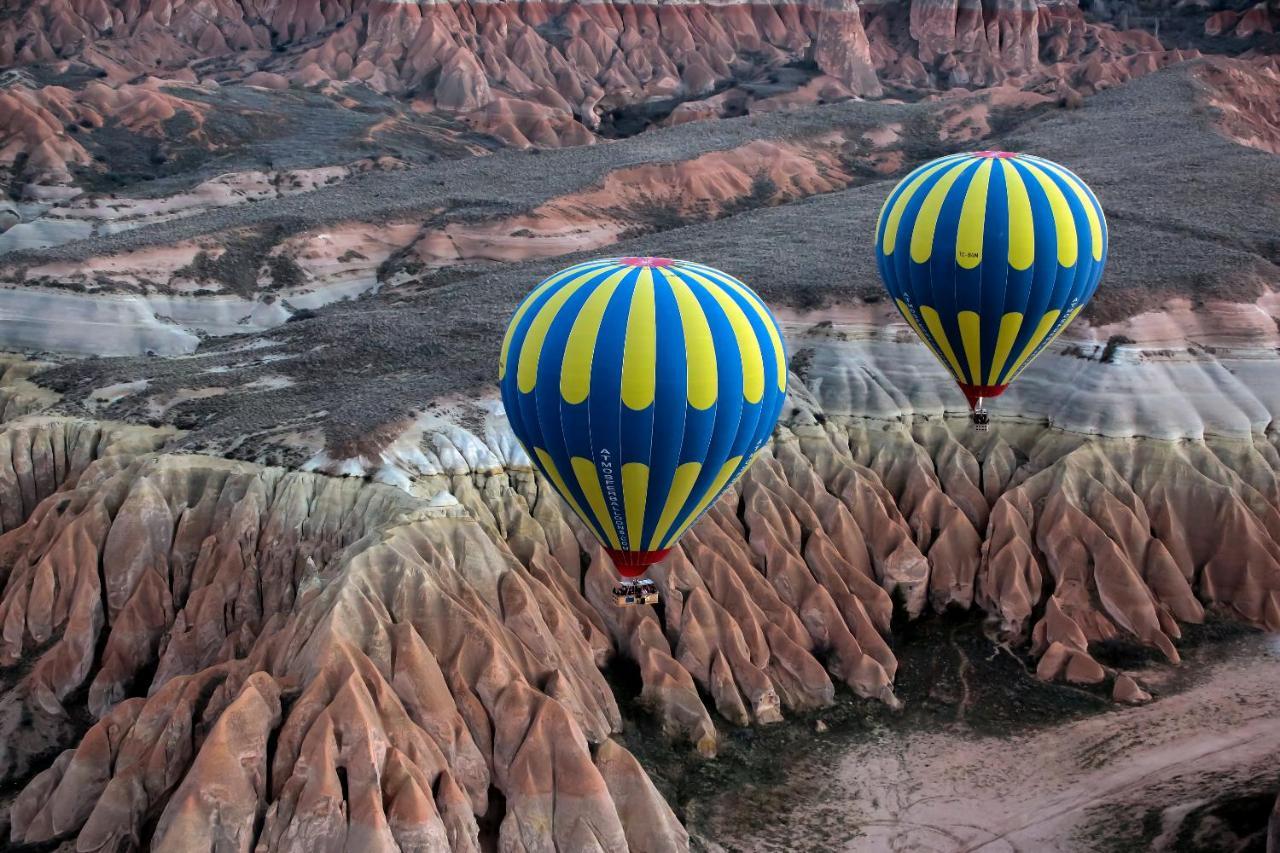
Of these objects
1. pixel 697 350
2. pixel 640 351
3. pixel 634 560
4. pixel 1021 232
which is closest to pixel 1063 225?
pixel 1021 232

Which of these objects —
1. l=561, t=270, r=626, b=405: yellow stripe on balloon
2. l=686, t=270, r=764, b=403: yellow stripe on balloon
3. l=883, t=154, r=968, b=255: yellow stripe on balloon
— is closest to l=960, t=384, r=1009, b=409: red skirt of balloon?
l=883, t=154, r=968, b=255: yellow stripe on balloon

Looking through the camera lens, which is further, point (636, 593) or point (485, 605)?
point (485, 605)

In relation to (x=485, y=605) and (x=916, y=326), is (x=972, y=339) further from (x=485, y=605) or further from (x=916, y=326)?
(x=485, y=605)

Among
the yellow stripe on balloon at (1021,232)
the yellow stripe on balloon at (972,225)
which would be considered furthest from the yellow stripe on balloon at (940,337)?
the yellow stripe on balloon at (1021,232)

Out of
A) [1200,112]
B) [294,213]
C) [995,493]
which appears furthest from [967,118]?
[995,493]

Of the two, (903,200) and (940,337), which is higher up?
(903,200)
